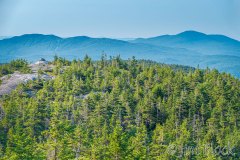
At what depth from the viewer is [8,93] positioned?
13550cm

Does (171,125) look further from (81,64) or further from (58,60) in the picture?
(58,60)

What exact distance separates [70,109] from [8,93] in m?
34.2

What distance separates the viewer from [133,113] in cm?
11206

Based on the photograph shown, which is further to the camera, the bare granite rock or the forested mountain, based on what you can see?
the bare granite rock

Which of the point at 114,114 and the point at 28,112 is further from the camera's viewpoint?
the point at 114,114

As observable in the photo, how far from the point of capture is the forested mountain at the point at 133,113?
8175cm

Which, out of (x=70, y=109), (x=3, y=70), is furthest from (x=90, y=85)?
(x=3, y=70)

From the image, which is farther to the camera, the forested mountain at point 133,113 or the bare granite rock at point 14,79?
the bare granite rock at point 14,79

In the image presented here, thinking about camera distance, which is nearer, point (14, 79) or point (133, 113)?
point (133, 113)

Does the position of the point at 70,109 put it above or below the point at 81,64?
below

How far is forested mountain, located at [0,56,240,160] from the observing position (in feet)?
268

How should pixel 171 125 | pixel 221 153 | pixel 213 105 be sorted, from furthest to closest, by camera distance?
pixel 213 105
pixel 171 125
pixel 221 153

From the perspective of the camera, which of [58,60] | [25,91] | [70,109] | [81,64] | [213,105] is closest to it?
[70,109]

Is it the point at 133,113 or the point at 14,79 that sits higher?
the point at 14,79
